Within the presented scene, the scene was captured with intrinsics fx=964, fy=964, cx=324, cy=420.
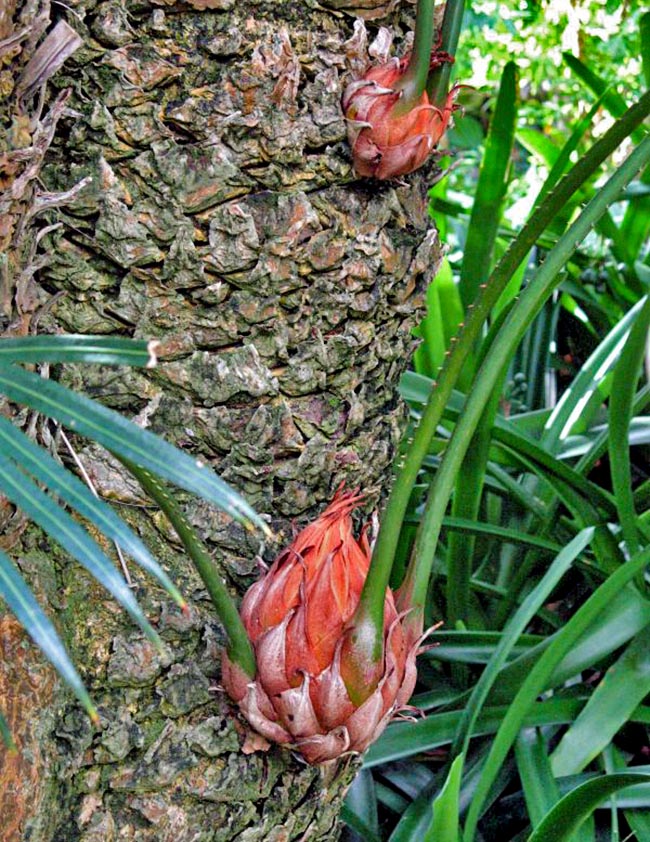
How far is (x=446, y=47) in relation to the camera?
65cm

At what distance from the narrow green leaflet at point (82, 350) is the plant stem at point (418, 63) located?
33 cm

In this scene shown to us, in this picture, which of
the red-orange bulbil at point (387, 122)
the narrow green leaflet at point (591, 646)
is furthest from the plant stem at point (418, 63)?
the narrow green leaflet at point (591, 646)

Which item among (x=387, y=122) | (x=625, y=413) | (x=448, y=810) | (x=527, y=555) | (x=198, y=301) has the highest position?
(x=387, y=122)

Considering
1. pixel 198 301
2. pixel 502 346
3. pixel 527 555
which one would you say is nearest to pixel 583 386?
pixel 527 555

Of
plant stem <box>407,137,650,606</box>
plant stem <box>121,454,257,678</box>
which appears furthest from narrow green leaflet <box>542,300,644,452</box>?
plant stem <box>121,454,257,678</box>

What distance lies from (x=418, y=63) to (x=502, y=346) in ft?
0.63

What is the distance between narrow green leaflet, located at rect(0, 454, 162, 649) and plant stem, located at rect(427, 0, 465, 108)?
0.42 meters

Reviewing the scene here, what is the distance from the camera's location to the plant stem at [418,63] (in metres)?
0.61

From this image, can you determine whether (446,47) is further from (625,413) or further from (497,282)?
(625,413)

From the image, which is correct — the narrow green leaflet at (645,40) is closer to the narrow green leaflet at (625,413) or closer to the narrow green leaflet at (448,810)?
the narrow green leaflet at (625,413)

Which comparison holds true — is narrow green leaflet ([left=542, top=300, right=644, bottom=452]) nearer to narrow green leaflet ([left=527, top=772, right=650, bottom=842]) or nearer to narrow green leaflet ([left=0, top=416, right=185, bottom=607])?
narrow green leaflet ([left=527, top=772, right=650, bottom=842])

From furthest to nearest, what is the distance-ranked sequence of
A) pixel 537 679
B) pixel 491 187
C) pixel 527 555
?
pixel 491 187, pixel 527 555, pixel 537 679

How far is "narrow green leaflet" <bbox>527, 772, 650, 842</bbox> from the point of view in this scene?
2.32ft

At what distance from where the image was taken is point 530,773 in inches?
34.7
